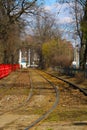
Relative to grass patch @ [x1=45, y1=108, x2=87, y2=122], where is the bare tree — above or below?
above

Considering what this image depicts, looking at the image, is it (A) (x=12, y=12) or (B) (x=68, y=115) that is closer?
(B) (x=68, y=115)

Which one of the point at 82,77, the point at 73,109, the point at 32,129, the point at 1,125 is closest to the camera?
the point at 32,129

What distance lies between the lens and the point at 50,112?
15.0 metres

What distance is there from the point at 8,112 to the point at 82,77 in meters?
26.3

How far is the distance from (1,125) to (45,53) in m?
108

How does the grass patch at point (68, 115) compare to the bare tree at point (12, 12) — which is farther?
the bare tree at point (12, 12)

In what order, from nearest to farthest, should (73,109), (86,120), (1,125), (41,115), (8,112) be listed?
1. (1,125)
2. (86,120)
3. (41,115)
4. (8,112)
5. (73,109)

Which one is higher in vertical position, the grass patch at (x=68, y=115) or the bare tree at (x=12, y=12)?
the bare tree at (x=12, y=12)

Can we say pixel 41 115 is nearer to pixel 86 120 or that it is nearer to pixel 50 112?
pixel 50 112

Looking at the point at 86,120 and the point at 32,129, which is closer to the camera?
the point at 32,129

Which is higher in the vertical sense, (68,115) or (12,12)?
(12,12)

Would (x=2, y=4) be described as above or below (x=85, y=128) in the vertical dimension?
above

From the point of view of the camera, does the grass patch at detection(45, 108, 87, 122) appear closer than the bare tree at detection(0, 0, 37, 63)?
Yes

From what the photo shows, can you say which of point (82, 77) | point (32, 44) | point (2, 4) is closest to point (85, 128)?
point (82, 77)
